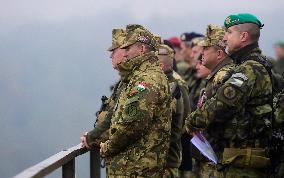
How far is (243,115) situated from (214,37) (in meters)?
1.70

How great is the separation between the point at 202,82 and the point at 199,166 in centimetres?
237

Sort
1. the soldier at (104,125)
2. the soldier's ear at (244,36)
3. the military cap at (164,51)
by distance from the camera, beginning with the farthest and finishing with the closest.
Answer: the military cap at (164,51) → the soldier at (104,125) → the soldier's ear at (244,36)

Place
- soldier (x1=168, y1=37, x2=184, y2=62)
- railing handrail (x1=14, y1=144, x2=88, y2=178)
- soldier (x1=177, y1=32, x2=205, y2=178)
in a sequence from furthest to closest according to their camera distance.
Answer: soldier (x1=168, y1=37, x2=184, y2=62) < soldier (x1=177, y1=32, x2=205, y2=178) < railing handrail (x1=14, y1=144, x2=88, y2=178)

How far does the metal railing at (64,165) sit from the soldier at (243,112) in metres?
0.98

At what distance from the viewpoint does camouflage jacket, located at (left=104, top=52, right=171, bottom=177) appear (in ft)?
21.5

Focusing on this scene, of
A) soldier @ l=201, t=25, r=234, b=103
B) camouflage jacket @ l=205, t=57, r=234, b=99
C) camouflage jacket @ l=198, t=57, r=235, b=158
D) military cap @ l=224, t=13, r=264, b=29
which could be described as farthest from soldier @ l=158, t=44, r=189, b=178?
military cap @ l=224, t=13, r=264, b=29

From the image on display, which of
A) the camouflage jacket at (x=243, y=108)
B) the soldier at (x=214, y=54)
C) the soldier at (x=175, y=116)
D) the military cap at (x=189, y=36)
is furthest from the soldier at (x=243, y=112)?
the military cap at (x=189, y=36)

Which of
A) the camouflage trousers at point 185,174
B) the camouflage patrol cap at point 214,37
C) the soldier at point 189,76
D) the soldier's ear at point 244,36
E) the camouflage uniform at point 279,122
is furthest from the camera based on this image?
the soldier at point 189,76

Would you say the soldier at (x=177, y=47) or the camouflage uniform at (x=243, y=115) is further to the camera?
the soldier at (x=177, y=47)

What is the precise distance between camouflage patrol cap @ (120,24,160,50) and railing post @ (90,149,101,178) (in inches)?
61.7

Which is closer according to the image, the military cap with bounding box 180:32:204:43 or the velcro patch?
the velcro patch

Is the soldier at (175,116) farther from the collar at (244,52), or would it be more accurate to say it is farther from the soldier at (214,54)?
the collar at (244,52)

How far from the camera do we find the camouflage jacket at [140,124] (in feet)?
21.5

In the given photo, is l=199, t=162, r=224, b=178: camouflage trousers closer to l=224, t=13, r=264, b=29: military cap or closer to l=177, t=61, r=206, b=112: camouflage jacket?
l=224, t=13, r=264, b=29: military cap
